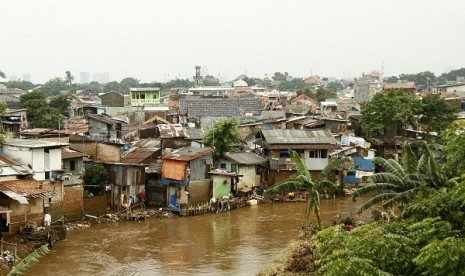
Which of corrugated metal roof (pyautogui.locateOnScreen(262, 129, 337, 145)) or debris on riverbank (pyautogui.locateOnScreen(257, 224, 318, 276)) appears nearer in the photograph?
debris on riverbank (pyautogui.locateOnScreen(257, 224, 318, 276))

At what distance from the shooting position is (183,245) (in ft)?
73.0

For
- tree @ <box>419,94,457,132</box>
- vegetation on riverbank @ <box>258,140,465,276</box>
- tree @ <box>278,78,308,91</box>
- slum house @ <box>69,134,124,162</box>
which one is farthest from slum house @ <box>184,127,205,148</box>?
tree @ <box>278,78,308,91</box>

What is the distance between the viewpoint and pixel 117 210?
87.5ft

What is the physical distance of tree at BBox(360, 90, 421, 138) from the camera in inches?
1437

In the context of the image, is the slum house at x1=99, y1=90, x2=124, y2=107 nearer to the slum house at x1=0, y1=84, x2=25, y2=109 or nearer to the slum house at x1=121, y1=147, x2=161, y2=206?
the slum house at x1=0, y1=84, x2=25, y2=109

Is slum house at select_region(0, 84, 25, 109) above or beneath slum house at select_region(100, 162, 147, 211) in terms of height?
above

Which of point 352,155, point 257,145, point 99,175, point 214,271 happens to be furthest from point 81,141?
point 352,155

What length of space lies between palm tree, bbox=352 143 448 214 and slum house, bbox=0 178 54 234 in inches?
450

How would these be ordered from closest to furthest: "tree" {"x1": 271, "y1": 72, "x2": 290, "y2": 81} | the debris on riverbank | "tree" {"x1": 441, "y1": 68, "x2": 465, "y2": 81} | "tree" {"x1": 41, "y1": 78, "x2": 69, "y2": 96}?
the debris on riverbank → "tree" {"x1": 41, "y1": 78, "x2": 69, "y2": 96} → "tree" {"x1": 441, "y1": 68, "x2": 465, "y2": 81} → "tree" {"x1": 271, "y1": 72, "x2": 290, "y2": 81}

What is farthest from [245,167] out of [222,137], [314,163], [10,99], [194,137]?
[10,99]

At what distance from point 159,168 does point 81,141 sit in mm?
4148

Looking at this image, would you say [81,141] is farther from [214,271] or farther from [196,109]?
[196,109]

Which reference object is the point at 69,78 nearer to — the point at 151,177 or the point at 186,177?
the point at 151,177

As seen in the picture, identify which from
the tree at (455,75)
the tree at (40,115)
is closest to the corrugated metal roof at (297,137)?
the tree at (40,115)
